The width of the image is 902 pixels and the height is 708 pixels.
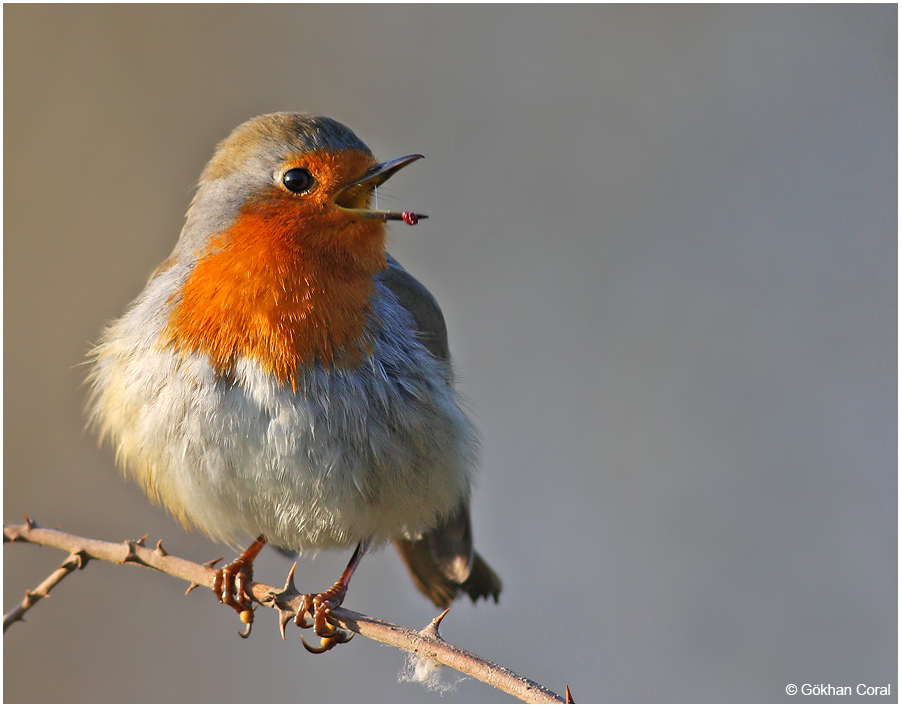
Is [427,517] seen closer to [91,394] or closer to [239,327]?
[239,327]

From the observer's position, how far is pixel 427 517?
10.6 ft

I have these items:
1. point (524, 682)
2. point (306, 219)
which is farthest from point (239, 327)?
point (524, 682)

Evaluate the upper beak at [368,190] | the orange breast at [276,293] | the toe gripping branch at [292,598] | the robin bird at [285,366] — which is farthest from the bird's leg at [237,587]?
the upper beak at [368,190]

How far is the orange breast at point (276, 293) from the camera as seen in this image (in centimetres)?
274

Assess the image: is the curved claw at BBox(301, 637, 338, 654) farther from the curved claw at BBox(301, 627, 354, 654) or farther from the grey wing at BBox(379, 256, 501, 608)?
the grey wing at BBox(379, 256, 501, 608)

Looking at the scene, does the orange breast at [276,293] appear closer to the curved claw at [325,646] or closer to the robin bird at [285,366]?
the robin bird at [285,366]

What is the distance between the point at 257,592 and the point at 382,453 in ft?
2.27

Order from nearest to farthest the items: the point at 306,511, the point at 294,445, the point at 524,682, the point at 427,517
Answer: the point at 524,682
the point at 294,445
the point at 306,511
the point at 427,517

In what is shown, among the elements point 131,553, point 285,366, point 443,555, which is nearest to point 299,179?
point 285,366

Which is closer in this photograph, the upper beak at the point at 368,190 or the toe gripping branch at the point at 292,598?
the upper beak at the point at 368,190

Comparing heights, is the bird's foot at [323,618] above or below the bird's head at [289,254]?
below

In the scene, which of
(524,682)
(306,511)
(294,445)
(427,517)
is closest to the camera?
(524,682)

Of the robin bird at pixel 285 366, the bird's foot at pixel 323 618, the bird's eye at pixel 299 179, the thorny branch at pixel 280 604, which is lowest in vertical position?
the thorny branch at pixel 280 604

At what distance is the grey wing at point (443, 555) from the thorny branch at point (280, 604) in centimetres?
76
